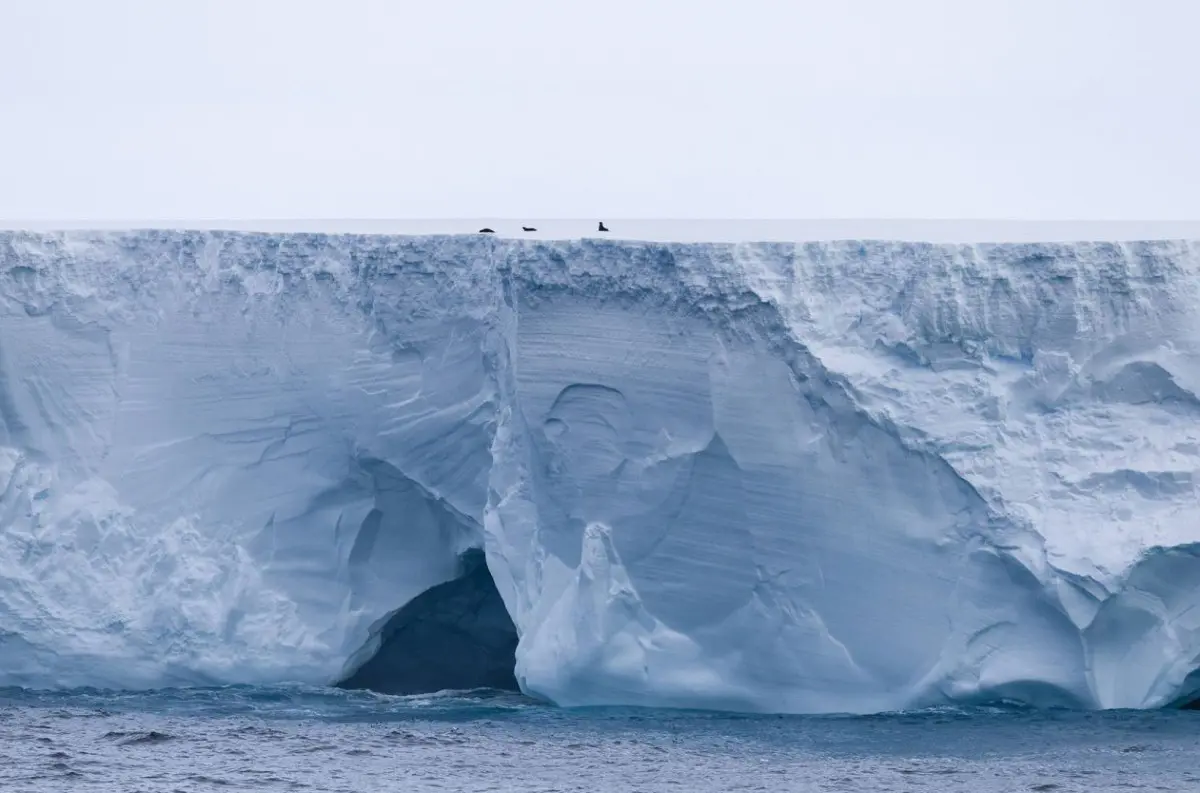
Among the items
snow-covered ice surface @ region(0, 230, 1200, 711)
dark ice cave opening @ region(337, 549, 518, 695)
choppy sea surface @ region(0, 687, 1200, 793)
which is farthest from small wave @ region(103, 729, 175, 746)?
dark ice cave opening @ region(337, 549, 518, 695)

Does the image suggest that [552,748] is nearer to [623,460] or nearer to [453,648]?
[623,460]

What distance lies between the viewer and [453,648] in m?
14.5

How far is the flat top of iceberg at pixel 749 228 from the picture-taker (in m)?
13.2

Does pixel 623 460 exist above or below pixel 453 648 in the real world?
above

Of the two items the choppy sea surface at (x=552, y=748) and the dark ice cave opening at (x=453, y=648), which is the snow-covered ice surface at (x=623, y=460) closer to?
the choppy sea surface at (x=552, y=748)

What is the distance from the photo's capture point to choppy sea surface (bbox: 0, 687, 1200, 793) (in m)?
10.4

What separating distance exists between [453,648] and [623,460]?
2.52 m

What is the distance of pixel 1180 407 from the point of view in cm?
1237

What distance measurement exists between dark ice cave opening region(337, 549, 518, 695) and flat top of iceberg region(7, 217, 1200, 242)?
2.70 metres

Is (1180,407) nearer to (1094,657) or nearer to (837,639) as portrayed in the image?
(1094,657)

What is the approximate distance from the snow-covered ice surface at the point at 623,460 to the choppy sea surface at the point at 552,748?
1.26 feet

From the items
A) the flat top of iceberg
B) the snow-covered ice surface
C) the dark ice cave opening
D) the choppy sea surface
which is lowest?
the choppy sea surface

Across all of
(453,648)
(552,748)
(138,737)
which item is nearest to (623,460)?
(552,748)

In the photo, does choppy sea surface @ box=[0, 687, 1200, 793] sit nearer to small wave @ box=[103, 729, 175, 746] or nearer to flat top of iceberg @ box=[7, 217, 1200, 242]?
small wave @ box=[103, 729, 175, 746]
